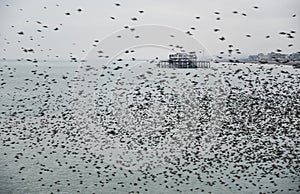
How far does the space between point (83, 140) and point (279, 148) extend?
10627mm

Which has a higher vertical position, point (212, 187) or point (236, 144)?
point (236, 144)

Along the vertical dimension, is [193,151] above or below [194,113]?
below

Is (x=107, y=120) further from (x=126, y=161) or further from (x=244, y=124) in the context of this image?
(x=244, y=124)

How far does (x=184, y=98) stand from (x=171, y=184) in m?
13.9

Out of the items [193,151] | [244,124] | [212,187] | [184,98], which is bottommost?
[212,187]

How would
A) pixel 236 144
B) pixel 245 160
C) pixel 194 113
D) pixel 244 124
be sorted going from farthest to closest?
pixel 194 113
pixel 244 124
pixel 236 144
pixel 245 160

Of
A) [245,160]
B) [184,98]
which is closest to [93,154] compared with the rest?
[245,160]

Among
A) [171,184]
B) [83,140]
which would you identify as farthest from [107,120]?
[171,184]

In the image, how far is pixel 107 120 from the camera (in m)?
24.0

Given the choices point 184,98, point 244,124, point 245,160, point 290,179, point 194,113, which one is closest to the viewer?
point 290,179

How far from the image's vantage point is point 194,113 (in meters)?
23.7

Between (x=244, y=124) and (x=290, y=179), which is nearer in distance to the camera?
(x=290, y=179)

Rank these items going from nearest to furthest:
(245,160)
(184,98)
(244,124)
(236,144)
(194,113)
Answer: (245,160)
(236,144)
(244,124)
(194,113)
(184,98)

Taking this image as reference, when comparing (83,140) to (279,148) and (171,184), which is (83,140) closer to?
(171,184)
